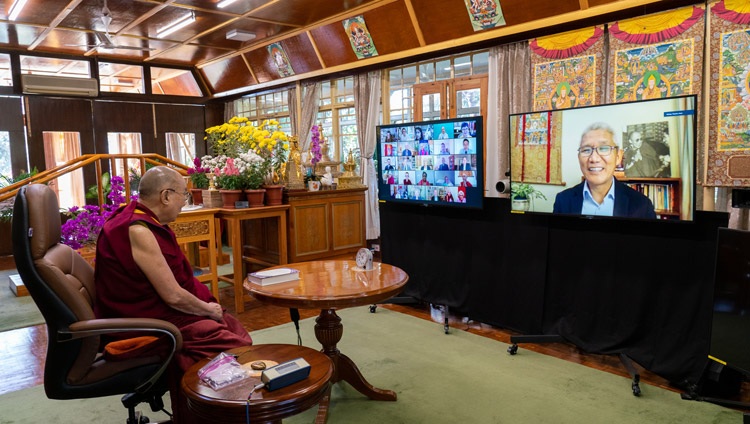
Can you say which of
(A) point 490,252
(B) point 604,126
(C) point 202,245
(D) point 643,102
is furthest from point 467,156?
(C) point 202,245

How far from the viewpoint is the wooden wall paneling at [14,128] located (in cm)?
790

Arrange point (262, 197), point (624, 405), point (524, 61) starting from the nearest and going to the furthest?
1. point (624, 405)
2. point (262, 197)
3. point (524, 61)

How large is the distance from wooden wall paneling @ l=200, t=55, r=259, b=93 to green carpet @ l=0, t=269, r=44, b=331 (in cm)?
470

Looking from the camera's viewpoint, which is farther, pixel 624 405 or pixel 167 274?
pixel 624 405

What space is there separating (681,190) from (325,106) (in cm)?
574

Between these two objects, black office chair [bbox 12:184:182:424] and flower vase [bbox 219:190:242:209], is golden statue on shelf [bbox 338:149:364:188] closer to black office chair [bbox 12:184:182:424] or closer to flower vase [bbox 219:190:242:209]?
flower vase [bbox 219:190:242:209]

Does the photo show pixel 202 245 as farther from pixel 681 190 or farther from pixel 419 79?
pixel 681 190

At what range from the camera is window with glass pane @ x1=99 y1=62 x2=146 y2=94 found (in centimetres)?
890

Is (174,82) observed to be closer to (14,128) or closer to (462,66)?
(14,128)

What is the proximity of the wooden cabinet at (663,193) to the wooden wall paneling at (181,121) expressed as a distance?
343 inches

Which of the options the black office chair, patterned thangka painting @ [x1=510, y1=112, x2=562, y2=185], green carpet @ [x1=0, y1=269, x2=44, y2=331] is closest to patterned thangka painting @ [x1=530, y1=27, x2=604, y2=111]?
patterned thangka painting @ [x1=510, y1=112, x2=562, y2=185]

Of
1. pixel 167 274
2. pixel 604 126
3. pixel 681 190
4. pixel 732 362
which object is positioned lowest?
pixel 732 362

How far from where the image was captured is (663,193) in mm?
2918

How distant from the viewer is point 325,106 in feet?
25.6
